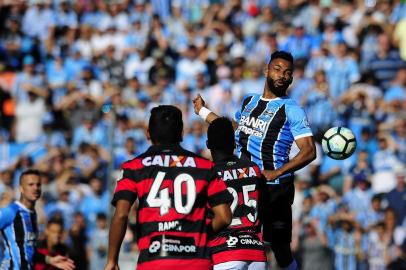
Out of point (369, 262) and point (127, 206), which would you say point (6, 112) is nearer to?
point (369, 262)

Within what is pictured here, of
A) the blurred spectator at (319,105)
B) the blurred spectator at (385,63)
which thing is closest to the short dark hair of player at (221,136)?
the blurred spectator at (319,105)

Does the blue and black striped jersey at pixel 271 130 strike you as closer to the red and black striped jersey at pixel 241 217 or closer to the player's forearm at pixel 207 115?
the player's forearm at pixel 207 115

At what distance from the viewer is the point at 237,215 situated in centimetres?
947

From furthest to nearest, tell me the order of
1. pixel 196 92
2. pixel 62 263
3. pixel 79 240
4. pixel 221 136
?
pixel 196 92 < pixel 79 240 < pixel 62 263 < pixel 221 136

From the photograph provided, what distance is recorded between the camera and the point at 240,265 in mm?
9523

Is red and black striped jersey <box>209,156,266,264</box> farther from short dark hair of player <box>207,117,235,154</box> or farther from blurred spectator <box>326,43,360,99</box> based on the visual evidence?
blurred spectator <box>326,43,360,99</box>

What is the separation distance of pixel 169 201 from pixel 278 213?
2680 mm

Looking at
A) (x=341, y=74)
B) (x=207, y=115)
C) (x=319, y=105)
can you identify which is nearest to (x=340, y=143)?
(x=207, y=115)

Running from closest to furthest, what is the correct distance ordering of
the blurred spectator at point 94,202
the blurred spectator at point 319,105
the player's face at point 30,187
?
the player's face at point 30,187, the blurred spectator at point 94,202, the blurred spectator at point 319,105

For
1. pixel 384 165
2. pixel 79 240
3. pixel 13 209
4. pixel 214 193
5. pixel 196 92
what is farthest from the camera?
pixel 196 92

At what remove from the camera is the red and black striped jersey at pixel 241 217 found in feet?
30.8

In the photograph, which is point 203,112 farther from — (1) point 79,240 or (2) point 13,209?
(1) point 79,240

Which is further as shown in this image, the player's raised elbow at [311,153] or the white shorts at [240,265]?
the player's raised elbow at [311,153]

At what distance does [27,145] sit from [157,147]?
45.7 ft
